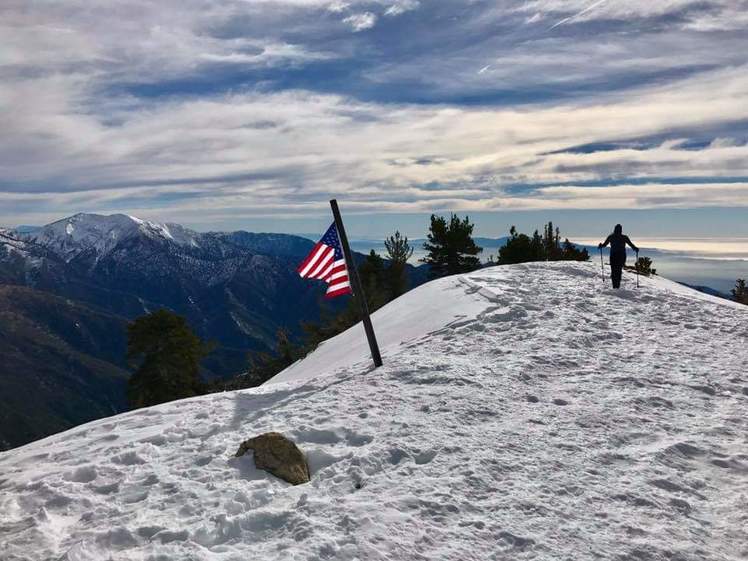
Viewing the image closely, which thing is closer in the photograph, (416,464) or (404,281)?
(416,464)

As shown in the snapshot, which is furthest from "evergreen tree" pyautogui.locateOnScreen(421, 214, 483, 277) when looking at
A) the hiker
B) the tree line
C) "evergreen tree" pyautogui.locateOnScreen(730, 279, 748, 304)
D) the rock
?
the rock

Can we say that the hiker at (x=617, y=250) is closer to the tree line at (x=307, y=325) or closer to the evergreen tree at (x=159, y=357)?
the tree line at (x=307, y=325)

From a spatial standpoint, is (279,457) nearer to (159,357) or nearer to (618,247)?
(618,247)

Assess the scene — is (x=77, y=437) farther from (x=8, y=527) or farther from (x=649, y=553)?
(x=649, y=553)

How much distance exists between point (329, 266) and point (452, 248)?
3778cm

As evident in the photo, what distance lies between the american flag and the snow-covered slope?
215cm

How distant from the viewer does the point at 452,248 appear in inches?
1975

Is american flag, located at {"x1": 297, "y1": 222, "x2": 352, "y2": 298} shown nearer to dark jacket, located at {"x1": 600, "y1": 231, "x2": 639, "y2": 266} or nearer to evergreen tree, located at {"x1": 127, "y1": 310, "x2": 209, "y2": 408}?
dark jacket, located at {"x1": 600, "y1": 231, "x2": 639, "y2": 266}

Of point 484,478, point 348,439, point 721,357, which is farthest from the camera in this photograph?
point 721,357

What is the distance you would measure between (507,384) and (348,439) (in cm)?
393

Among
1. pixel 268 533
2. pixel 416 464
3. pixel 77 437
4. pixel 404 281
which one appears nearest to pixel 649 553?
pixel 416 464

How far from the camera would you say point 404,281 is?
4844 cm

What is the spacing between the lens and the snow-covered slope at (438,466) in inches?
242

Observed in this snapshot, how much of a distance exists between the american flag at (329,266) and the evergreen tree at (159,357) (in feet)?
85.1
